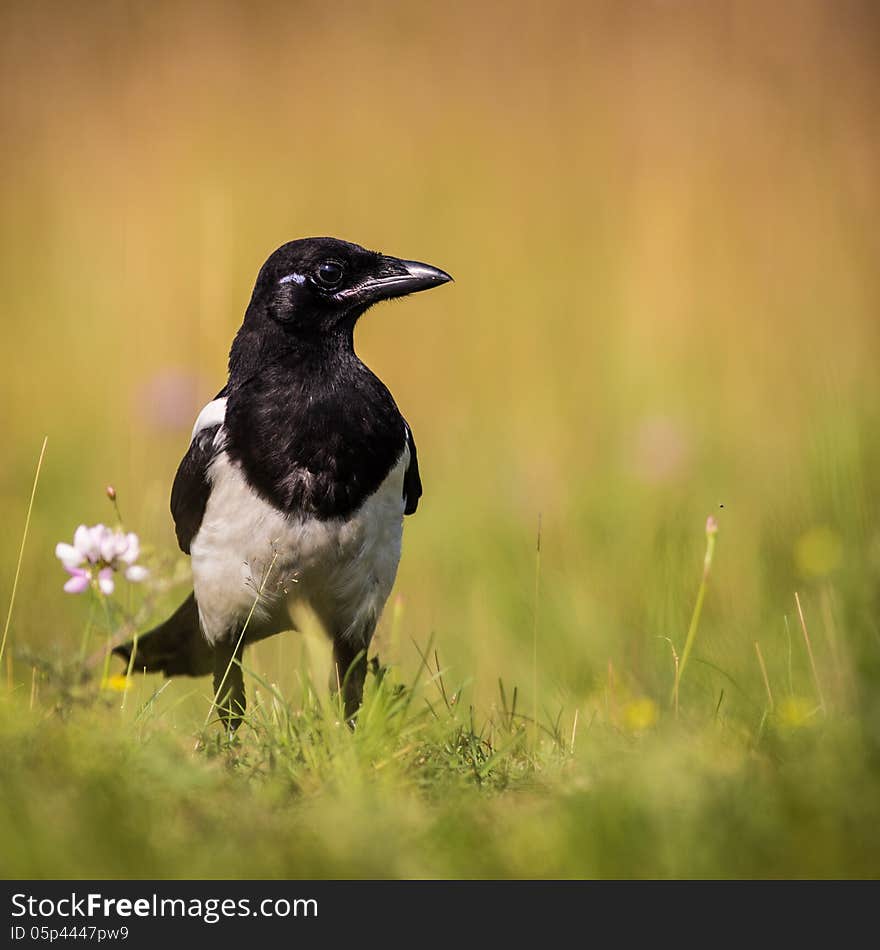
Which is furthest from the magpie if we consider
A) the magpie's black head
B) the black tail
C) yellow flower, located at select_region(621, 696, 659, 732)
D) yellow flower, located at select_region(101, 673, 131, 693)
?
yellow flower, located at select_region(621, 696, 659, 732)

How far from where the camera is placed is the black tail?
4035 millimetres

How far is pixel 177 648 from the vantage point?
411 cm

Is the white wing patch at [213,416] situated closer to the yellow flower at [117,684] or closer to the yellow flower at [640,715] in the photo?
the yellow flower at [117,684]

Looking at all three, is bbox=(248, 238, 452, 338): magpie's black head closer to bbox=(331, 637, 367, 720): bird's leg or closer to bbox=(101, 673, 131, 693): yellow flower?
bbox=(331, 637, 367, 720): bird's leg

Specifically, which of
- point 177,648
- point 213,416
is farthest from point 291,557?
point 177,648

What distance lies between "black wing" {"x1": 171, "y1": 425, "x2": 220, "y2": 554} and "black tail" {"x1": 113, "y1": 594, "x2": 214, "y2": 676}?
10.8 inches

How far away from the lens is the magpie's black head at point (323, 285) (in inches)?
141

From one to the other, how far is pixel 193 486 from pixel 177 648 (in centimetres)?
62

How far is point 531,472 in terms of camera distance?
586cm

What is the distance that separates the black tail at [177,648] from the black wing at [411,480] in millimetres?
676

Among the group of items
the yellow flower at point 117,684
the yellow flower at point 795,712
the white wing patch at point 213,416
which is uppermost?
the white wing patch at point 213,416

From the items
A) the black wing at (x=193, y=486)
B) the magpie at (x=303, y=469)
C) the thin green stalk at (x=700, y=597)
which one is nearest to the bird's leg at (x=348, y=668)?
the magpie at (x=303, y=469)

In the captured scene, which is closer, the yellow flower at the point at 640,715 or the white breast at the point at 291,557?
the yellow flower at the point at 640,715

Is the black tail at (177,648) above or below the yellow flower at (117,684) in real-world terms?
below
